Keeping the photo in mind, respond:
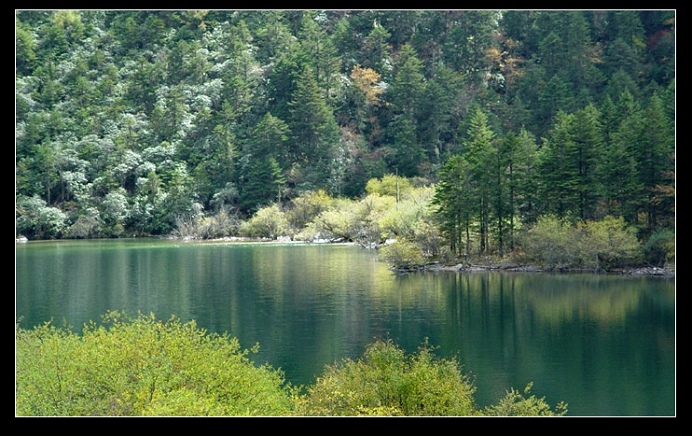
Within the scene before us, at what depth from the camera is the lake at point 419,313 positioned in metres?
17.1

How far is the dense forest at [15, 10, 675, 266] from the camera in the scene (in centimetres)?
5572

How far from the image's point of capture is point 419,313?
2316 cm

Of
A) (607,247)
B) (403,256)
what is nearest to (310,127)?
(403,256)

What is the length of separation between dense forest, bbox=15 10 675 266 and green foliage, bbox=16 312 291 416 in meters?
34.4

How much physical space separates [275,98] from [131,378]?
5199cm

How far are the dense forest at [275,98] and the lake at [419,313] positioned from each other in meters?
17.1

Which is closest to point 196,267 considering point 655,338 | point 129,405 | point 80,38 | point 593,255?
point 593,255

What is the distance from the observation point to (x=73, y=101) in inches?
2393

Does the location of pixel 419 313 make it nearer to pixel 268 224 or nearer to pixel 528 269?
pixel 528 269

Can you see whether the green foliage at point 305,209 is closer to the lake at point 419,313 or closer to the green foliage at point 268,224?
the green foliage at point 268,224

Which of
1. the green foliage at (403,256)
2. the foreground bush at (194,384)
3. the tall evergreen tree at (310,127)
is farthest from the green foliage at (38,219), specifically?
the foreground bush at (194,384)

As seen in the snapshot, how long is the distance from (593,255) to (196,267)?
564 inches

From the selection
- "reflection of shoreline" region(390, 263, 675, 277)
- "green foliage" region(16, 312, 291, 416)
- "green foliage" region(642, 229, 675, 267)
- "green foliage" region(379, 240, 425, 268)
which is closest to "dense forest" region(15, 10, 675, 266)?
"reflection of shoreline" region(390, 263, 675, 277)

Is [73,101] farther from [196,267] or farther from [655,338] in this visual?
[655,338]
